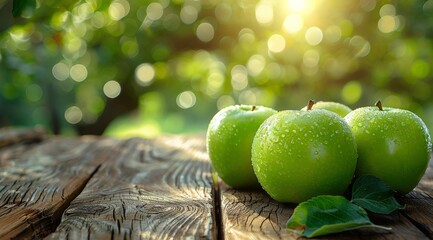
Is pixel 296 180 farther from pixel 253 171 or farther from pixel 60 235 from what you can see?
pixel 60 235

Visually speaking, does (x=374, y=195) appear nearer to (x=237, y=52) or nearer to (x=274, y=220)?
(x=274, y=220)

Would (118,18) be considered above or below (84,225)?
above

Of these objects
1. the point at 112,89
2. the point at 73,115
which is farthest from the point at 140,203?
the point at 73,115

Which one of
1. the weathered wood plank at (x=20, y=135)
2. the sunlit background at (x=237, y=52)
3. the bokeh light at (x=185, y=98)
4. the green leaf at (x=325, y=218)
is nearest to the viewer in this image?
the green leaf at (x=325, y=218)

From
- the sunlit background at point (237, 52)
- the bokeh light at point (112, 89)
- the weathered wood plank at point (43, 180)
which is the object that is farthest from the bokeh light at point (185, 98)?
the weathered wood plank at point (43, 180)

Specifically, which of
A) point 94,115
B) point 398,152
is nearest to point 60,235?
point 398,152

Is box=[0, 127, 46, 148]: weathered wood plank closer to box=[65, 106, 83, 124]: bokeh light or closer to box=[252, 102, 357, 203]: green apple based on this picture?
box=[252, 102, 357, 203]: green apple

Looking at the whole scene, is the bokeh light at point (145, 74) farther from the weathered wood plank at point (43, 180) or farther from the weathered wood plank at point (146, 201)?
the weathered wood plank at point (146, 201)
